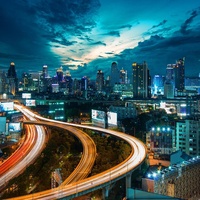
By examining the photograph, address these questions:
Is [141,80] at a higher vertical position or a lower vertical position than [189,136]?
higher

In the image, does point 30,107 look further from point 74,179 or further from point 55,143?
point 74,179

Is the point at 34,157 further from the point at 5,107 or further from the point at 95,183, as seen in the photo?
the point at 5,107

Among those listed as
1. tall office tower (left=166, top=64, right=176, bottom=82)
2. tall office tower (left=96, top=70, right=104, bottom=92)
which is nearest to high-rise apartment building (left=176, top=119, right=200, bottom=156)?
tall office tower (left=166, top=64, right=176, bottom=82)

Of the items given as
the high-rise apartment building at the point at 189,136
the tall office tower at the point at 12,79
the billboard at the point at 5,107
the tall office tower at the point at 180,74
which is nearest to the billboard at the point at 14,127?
the billboard at the point at 5,107

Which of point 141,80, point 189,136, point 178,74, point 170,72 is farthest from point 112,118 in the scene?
point 170,72

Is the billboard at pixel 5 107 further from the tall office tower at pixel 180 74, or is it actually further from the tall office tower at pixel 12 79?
the tall office tower at pixel 180 74

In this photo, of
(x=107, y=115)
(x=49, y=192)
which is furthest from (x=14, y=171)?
(x=107, y=115)
